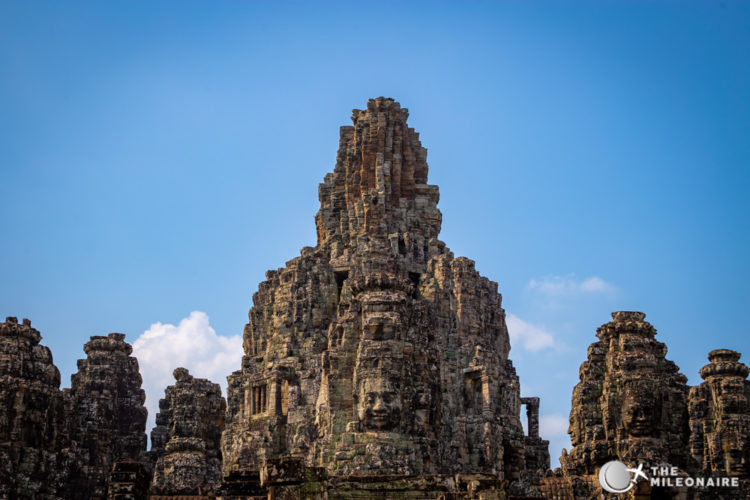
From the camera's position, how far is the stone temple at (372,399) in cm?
4266

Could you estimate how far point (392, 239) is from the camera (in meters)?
89.9

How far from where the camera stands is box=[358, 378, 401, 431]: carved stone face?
50531 mm

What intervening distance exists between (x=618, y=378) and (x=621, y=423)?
164 cm

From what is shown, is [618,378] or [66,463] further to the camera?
[66,463]

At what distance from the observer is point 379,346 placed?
51906 mm

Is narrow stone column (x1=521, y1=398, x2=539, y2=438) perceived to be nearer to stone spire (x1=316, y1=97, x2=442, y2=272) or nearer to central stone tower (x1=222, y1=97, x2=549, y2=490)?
central stone tower (x1=222, y1=97, x2=549, y2=490)

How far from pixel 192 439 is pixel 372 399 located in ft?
40.1

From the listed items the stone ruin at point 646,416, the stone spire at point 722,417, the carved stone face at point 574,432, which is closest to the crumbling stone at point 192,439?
the carved stone face at point 574,432

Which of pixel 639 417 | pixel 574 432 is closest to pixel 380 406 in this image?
pixel 574 432

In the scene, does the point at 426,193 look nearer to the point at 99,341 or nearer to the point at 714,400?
the point at 99,341

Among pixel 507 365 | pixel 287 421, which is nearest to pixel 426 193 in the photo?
pixel 507 365

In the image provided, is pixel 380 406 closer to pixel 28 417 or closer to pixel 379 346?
pixel 379 346

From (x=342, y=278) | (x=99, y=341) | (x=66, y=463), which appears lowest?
(x=66, y=463)

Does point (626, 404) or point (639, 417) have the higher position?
point (626, 404)
